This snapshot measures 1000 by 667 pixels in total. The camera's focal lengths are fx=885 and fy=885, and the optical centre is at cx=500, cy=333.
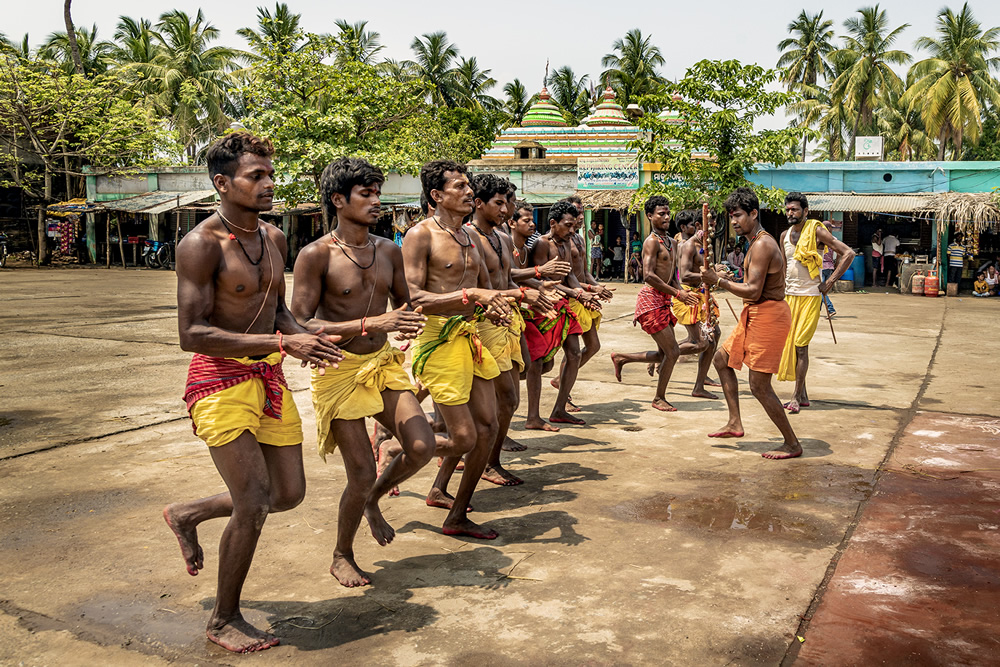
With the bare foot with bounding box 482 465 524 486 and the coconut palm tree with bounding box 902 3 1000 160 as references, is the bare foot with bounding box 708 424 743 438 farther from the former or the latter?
the coconut palm tree with bounding box 902 3 1000 160

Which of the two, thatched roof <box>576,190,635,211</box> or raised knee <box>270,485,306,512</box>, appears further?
thatched roof <box>576,190,635,211</box>

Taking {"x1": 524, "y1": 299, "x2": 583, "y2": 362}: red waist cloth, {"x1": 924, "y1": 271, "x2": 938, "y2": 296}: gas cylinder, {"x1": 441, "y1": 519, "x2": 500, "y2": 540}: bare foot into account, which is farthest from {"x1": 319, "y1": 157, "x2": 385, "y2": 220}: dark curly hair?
{"x1": 924, "y1": 271, "x2": 938, "y2": 296}: gas cylinder

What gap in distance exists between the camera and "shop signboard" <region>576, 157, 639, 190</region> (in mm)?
26703

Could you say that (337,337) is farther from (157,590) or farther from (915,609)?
(915,609)

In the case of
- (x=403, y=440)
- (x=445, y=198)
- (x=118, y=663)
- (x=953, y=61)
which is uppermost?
(x=953, y=61)

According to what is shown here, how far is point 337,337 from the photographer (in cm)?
323

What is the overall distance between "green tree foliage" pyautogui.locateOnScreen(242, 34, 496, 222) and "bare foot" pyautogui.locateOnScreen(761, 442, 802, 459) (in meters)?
18.8

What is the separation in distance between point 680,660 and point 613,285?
2218 centimetres

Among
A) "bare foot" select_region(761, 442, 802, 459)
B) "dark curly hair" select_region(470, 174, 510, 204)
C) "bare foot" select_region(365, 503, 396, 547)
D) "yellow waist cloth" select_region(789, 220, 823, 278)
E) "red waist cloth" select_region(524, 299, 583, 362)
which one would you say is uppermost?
"dark curly hair" select_region(470, 174, 510, 204)

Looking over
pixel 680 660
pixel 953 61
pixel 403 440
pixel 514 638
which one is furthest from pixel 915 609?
pixel 953 61

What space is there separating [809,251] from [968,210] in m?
16.7

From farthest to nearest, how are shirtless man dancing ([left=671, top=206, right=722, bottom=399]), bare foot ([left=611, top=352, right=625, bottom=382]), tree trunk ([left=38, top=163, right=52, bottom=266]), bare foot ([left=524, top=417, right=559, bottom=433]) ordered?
tree trunk ([left=38, top=163, right=52, bottom=266]), bare foot ([left=611, top=352, right=625, bottom=382]), shirtless man dancing ([left=671, top=206, right=722, bottom=399]), bare foot ([left=524, top=417, right=559, bottom=433])

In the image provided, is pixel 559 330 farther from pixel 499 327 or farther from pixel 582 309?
pixel 499 327

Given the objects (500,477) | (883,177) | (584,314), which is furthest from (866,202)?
(500,477)
